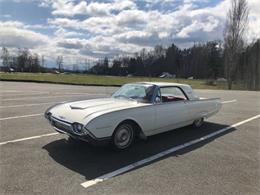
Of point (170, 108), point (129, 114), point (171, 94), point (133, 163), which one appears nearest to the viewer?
point (133, 163)

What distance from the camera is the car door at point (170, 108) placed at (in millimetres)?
5785

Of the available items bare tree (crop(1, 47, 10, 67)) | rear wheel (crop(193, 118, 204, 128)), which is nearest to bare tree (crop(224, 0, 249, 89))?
rear wheel (crop(193, 118, 204, 128))

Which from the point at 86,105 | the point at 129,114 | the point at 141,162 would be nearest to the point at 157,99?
the point at 129,114

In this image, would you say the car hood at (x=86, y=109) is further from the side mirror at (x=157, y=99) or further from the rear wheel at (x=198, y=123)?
the rear wheel at (x=198, y=123)

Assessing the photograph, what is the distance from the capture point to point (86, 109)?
5.01 metres

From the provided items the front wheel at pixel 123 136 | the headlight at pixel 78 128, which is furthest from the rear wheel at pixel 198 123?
the headlight at pixel 78 128

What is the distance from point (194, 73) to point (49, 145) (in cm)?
9385

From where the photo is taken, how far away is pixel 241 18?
34500mm

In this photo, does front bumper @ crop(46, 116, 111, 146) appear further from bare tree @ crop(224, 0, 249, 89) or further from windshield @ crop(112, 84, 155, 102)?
bare tree @ crop(224, 0, 249, 89)

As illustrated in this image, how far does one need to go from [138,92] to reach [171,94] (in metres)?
0.93

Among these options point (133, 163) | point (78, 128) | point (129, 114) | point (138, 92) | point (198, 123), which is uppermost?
point (138, 92)

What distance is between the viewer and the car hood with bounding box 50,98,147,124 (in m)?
4.71

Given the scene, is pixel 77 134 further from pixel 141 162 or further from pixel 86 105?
pixel 141 162

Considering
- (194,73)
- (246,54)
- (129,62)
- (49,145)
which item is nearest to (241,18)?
(246,54)
